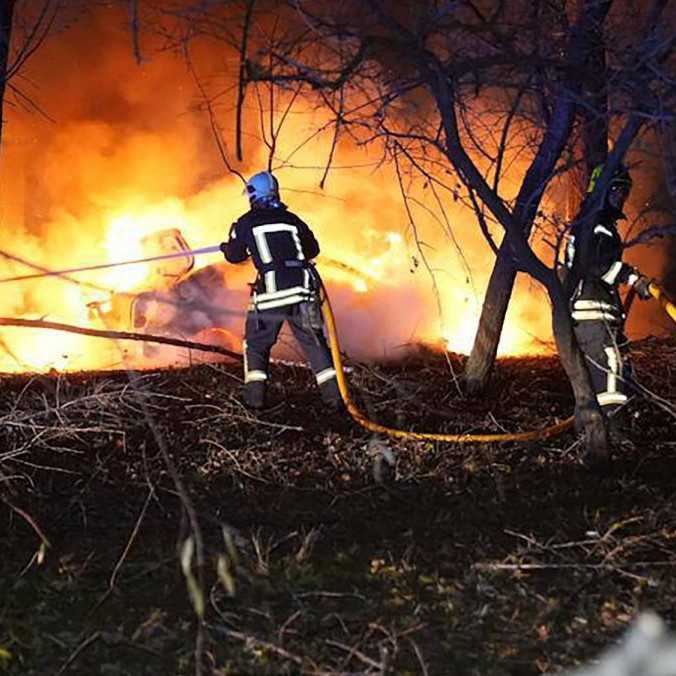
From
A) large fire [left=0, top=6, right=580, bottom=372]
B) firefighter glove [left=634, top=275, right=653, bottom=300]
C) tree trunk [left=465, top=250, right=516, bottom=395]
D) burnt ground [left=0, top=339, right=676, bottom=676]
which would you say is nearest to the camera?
burnt ground [left=0, top=339, right=676, bottom=676]

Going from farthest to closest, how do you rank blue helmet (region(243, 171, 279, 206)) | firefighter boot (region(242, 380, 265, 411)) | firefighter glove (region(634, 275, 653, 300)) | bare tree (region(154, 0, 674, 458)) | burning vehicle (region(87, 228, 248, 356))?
burning vehicle (region(87, 228, 248, 356)), blue helmet (region(243, 171, 279, 206)), firefighter boot (region(242, 380, 265, 411)), firefighter glove (region(634, 275, 653, 300)), bare tree (region(154, 0, 674, 458))

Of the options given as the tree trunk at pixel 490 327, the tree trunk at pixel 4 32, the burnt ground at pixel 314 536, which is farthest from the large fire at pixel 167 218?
the tree trunk at pixel 4 32

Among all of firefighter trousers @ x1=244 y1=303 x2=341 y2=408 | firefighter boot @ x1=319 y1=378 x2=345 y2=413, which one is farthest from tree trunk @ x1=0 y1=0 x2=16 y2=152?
firefighter boot @ x1=319 y1=378 x2=345 y2=413

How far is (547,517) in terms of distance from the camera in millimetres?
5105

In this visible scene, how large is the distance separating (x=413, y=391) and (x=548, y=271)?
7.26 feet

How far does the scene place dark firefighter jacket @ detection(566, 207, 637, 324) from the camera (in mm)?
6312

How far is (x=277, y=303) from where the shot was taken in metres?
7.13

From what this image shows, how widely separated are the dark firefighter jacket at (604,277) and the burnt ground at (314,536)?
88 centimetres

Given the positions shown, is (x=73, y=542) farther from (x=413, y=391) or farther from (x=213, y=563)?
(x=413, y=391)

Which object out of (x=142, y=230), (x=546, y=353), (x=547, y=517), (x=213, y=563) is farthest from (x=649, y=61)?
(x=142, y=230)

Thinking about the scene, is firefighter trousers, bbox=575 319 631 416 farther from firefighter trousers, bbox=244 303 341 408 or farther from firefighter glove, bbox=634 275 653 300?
firefighter trousers, bbox=244 303 341 408

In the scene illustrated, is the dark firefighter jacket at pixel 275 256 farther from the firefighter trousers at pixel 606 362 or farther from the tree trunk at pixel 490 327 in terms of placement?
the firefighter trousers at pixel 606 362

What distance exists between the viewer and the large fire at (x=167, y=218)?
993cm

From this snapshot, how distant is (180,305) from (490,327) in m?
3.32
